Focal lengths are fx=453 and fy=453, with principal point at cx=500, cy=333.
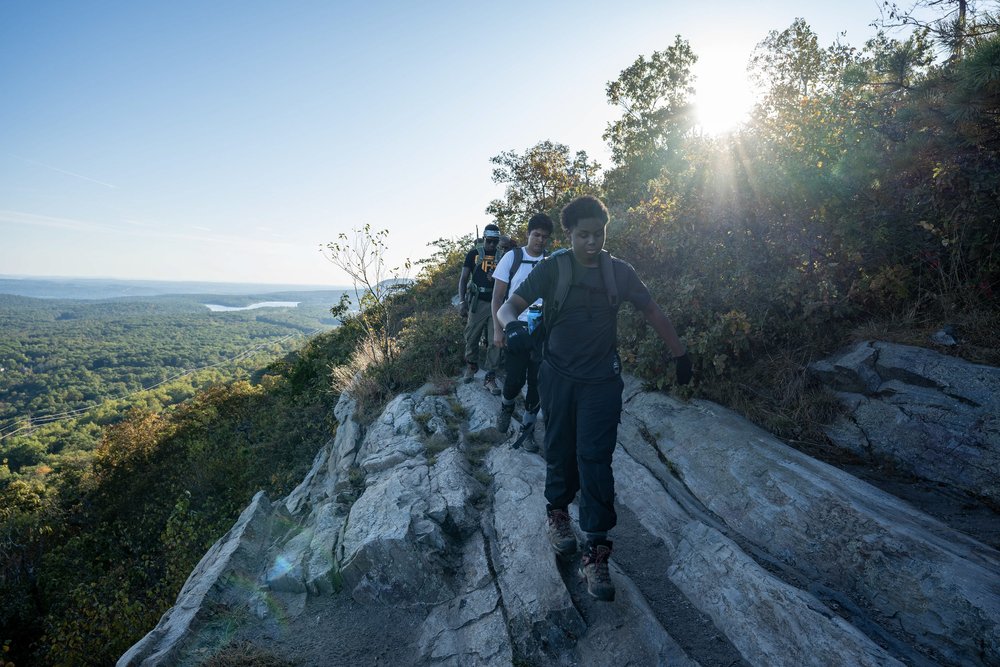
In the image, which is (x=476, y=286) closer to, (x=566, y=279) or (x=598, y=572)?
(x=566, y=279)

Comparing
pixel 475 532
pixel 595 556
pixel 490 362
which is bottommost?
pixel 475 532

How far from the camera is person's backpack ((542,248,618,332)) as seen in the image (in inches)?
132

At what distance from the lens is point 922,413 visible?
444cm

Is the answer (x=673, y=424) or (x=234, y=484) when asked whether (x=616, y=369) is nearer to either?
(x=673, y=424)

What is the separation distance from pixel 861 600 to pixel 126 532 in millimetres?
15843

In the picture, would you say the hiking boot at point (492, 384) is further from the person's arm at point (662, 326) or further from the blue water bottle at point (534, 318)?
the person's arm at point (662, 326)

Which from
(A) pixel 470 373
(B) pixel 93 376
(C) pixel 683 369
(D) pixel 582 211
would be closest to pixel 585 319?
(D) pixel 582 211

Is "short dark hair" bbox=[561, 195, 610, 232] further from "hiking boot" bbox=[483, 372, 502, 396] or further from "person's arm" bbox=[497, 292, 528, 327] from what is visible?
"hiking boot" bbox=[483, 372, 502, 396]

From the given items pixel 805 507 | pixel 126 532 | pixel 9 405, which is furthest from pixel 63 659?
pixel 9 405

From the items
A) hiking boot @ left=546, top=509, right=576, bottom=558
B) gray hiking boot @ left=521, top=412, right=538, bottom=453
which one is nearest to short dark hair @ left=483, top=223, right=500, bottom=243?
gray hiking boot @ left=521, top=412, right=538, bottom=453

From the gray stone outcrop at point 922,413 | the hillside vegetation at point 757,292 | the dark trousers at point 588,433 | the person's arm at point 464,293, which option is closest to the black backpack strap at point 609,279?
the dark trousers at point 588,433

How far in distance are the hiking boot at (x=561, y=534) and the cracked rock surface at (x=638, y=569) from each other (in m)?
0.16

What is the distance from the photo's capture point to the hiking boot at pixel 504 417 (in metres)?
6.12

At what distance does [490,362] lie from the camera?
795 cm
